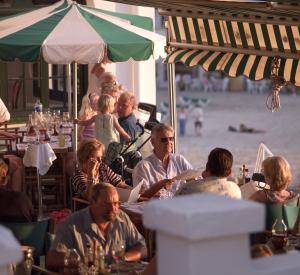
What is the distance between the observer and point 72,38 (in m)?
11.7

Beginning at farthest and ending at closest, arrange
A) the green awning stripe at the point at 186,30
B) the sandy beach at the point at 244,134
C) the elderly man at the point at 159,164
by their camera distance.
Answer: the sandy beach at the point at 244,134
the green awning stripe at the point at 186,30
the elderly man at the point at 159,164

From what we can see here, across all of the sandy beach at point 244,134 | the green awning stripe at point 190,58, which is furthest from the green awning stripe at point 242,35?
the sandy beach at point 244,134

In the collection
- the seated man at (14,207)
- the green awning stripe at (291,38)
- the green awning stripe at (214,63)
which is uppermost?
the green awning stripe at (291,38)

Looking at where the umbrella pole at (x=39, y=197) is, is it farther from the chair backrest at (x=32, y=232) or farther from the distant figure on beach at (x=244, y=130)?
the distant figure on beach at (x=244, y=130)

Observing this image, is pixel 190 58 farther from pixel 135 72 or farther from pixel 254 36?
pixel 135 72

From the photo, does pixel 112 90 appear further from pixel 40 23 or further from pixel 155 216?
pixel 155 216

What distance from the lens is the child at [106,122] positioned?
12469 millimetres

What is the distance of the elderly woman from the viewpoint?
8500 mm

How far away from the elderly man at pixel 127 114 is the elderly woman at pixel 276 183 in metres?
4.68

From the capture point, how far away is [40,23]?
39.4ft

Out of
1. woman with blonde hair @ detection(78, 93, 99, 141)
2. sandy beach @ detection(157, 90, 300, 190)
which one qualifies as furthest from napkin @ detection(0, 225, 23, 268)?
sandy beach @ detection(157, 90, 300, 190)

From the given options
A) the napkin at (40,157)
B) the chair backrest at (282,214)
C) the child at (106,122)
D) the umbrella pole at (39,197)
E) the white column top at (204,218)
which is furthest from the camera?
the child at (106,122)

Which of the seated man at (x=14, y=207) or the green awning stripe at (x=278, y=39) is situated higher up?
the green awning stripe at (x=278, y=39)

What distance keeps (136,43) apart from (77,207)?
9.60 ft
